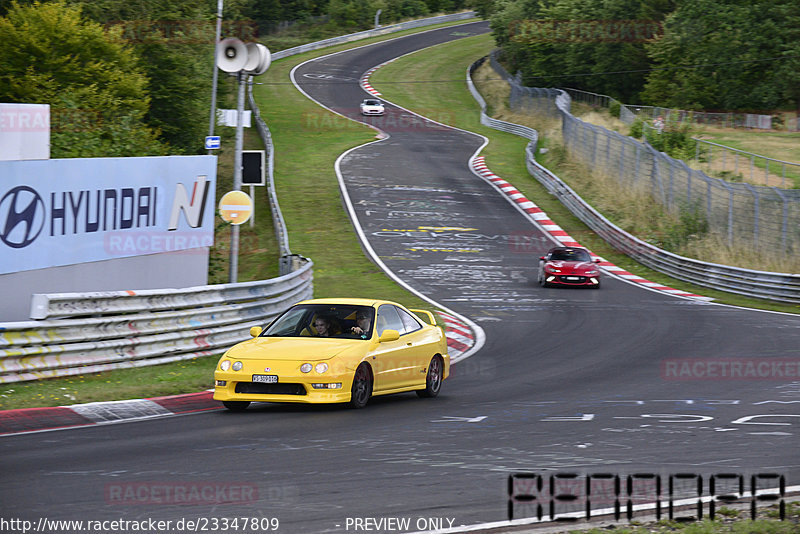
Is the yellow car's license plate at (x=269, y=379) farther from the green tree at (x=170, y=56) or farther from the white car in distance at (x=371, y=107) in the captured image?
the white car in distance at (x=371, y=107)

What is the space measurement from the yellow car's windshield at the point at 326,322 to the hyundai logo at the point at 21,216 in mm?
4166

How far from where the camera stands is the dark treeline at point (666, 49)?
65.2 meters

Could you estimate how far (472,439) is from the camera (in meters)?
10.3

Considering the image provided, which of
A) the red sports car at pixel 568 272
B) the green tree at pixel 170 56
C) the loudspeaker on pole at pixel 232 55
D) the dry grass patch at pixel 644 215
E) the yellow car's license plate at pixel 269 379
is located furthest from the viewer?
the green tree at pixel 170 56

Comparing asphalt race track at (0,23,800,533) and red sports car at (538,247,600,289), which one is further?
red sports car at (538,247,600,289)

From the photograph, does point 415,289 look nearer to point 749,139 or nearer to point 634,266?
point 634,266

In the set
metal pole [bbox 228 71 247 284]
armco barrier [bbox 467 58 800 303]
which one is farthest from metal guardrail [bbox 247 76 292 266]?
armco barrier [bbox 467 58 800 303]

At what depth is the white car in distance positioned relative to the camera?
71.3 metres

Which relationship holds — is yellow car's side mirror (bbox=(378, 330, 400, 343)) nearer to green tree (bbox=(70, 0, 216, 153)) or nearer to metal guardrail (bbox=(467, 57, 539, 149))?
green tree (bbox=(70, 0, 216, 153))

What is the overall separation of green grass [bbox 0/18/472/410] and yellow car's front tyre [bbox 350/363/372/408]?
8.68 feet

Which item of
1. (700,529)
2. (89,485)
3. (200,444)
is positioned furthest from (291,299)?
(700,529)

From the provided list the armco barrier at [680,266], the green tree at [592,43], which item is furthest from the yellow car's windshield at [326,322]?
the green tree at [592,43]

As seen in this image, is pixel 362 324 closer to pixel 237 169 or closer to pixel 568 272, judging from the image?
pixel 237 169

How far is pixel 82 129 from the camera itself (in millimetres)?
30688
